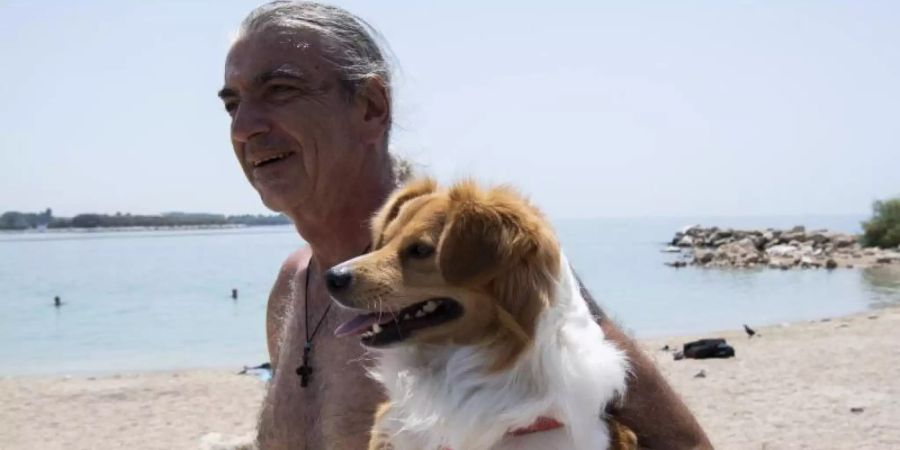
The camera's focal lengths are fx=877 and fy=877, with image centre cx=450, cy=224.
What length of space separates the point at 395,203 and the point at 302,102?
1.58ft

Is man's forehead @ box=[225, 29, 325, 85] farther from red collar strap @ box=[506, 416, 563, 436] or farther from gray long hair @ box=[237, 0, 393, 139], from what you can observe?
red collar strap @ box=[506, 416, 563, 436]

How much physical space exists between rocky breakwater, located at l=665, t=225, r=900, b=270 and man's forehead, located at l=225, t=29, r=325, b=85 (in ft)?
146

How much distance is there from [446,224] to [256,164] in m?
0.81

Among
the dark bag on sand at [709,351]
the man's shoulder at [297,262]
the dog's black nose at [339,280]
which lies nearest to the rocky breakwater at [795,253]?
the dark bag on sand at [709,351]

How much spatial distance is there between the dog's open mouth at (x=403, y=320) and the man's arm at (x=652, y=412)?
52cm

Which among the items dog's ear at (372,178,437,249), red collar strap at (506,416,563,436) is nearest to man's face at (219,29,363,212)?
dog's ear at (372,178,437,249)

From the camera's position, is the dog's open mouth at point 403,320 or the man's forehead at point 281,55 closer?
the dog's open mouth at point 403,320

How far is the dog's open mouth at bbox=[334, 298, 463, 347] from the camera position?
262 centimetres

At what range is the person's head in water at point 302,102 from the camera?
3.03 m

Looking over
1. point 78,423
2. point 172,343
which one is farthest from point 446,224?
point 172,343

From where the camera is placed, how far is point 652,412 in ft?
8.68

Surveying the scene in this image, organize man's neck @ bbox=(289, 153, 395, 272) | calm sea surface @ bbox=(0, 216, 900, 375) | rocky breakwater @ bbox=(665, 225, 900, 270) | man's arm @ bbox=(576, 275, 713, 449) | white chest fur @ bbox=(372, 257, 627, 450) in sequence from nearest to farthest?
white chest fur @ bbox=(372, 257, 627, 450), man's arm @ bbox=(576, 275, 713, 449), man's neck @ bbox=(289, 153, 395, 272), calm sea surface @ bbox=(0, 216, 900, 375), rocky breakwater @ bbox=(665, 225, 900, 270)

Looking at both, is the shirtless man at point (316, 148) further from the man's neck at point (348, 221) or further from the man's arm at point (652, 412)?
the man's arm at point (652, 412)

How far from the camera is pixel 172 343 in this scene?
2569cm
